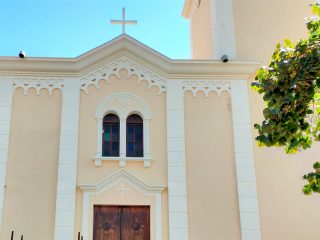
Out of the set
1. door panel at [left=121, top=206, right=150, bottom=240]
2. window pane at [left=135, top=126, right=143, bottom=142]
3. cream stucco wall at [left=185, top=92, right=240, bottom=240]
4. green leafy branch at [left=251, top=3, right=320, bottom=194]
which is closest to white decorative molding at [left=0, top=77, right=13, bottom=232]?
door panel at [left=121, top=206, right=150, bottom=240]

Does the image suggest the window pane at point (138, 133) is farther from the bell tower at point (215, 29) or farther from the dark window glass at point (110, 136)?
the bell tower at point (215, 29)

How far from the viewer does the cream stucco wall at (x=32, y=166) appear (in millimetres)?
11211

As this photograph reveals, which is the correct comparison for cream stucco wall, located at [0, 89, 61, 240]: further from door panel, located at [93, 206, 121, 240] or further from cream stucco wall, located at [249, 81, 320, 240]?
cream stucco wall, located at [249, 81, 320, 240]

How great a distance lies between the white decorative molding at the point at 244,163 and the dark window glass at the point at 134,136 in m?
2.40

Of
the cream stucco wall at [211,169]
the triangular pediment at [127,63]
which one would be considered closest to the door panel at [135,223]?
the cream stucco wall at [211,169]

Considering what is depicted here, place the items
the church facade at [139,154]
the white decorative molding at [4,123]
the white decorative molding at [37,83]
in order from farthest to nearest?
the white decorative molding at [37,83] < the white decorative molding at [4,123] < the church facade at [139,154]

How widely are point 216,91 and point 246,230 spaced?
11.9 feet

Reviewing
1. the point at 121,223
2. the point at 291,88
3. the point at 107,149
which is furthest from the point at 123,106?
the point at 291,88

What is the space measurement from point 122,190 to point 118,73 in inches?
123

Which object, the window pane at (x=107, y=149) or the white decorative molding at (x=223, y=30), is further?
the white decorative molding at (x=223, y=30)

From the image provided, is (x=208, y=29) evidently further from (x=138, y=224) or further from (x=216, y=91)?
(x=138, y=224)

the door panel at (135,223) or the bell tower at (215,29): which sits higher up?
the bell tower at (215,29)

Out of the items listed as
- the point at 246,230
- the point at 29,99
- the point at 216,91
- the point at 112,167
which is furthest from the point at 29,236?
the point at 216,91

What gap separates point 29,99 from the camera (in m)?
12.2
